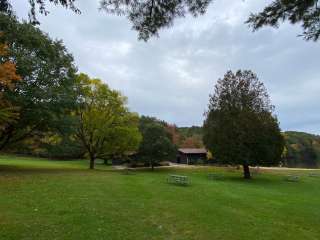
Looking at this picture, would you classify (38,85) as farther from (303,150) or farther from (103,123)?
(303,150)

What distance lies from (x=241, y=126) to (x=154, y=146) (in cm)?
1243

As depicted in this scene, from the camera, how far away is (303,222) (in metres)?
12.0

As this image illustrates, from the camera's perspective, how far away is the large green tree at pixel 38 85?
25.9 meters

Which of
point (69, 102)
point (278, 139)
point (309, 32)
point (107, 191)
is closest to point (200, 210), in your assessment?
point (107, 191)

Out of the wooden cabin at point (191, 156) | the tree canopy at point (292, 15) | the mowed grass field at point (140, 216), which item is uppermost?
the wooden cabin at point (191, 156)

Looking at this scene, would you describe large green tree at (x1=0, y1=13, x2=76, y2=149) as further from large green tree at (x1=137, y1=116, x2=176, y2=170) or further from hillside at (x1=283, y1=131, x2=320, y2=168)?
hillside at (x1=283, y1=131, x2=320, y2=168)

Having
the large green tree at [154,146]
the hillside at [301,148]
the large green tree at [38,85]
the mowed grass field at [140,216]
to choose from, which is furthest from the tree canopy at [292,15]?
the hillside at [301,148]

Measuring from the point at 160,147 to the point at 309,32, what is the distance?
3433 centimetres

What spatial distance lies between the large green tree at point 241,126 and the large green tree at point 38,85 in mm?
13566

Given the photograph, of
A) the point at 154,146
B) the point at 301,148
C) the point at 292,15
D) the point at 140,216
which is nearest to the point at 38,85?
the point at 154,146

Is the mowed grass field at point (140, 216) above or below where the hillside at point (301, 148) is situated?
below

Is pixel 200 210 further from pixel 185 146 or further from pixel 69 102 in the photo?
pixel 185 146

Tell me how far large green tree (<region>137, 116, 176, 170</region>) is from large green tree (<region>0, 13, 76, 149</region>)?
1291 centimetres

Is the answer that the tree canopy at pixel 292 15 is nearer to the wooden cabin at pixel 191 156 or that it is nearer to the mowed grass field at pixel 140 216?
the mowed grass field at pixel 140 216
